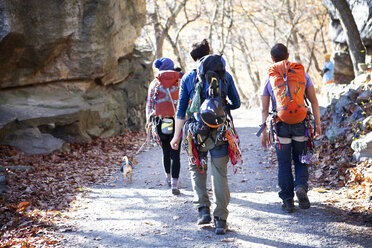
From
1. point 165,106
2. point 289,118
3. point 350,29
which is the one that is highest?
point 350,29

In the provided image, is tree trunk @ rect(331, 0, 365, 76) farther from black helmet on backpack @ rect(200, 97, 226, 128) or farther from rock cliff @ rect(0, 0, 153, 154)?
black helmet on backpack @ rect(200, 97, 226, 128)

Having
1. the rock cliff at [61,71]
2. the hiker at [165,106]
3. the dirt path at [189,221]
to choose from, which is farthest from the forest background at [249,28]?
the dirt path at [189,221]

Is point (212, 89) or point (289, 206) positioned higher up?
point (212, 89)

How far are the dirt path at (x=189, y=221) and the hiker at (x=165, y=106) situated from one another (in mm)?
559

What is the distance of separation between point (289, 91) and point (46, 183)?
15.9 feet

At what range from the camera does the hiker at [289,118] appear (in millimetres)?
5148

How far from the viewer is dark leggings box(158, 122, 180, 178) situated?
6594 mm

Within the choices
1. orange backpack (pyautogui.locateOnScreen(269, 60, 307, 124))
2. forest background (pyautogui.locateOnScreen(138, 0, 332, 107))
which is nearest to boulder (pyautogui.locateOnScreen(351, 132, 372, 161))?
Result: orange backpack (pyautogui.locateOnScreen(269, 60, 307, 124))

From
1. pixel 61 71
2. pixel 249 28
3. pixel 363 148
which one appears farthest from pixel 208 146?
pixel 249 28

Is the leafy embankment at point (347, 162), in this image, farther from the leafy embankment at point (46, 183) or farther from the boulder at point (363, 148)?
the leafy embankment at point (46, 183)

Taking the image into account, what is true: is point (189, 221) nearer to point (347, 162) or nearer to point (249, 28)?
point (347, 162)

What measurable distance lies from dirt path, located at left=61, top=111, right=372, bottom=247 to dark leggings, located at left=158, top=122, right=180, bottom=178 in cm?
41

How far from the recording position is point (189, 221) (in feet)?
17.6

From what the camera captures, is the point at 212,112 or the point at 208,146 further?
the point at 208,146
